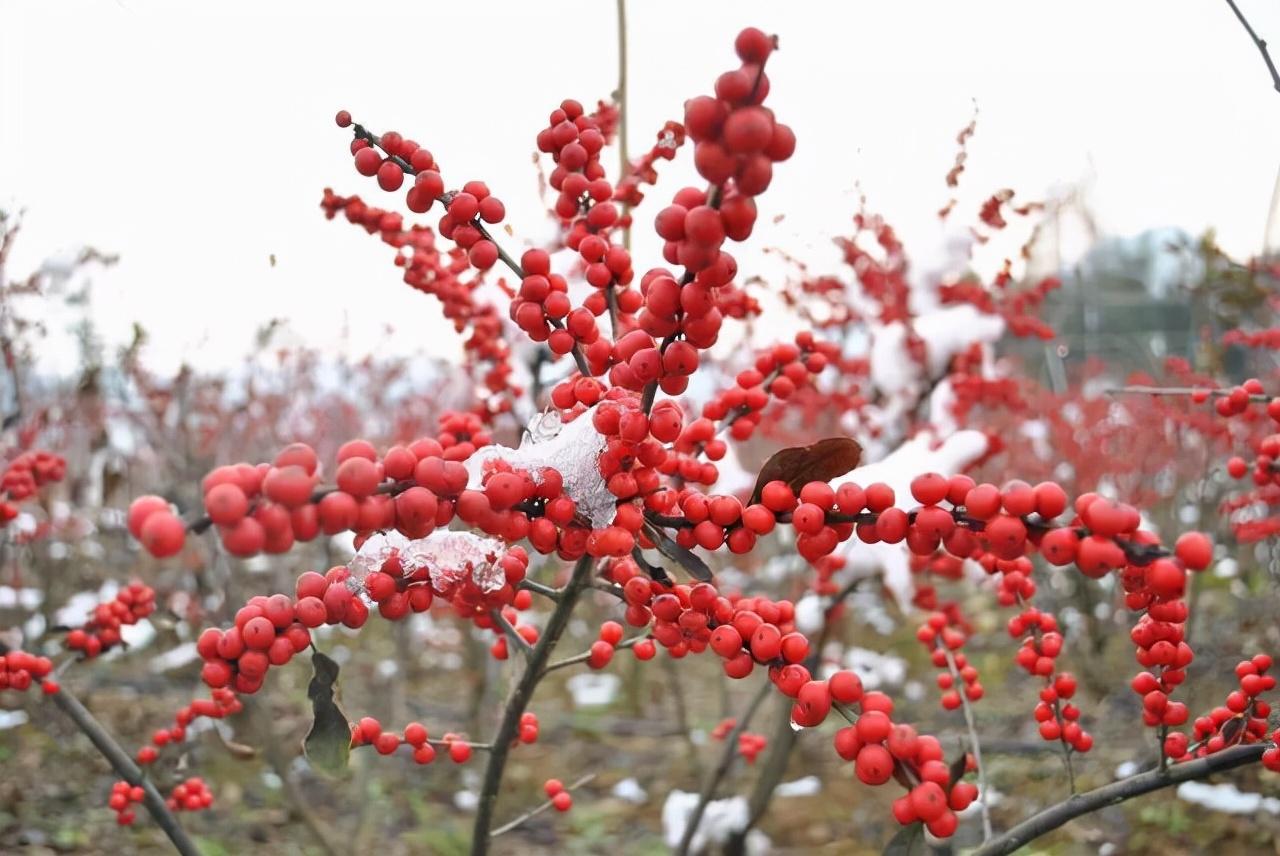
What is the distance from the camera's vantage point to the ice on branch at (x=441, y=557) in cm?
94

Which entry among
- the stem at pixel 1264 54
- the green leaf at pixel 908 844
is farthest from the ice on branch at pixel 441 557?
the stem at pixel 1264 54

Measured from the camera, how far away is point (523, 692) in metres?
1.24

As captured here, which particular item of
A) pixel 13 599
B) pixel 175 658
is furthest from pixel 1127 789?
pixel 13 599

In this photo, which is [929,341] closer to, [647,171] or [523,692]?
[647,171]

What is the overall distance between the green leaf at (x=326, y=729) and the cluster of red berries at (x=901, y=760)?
552mm

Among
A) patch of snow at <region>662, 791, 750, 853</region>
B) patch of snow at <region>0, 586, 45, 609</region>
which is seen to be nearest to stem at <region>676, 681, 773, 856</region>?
patch of snow at <region>662, 791, 750, 853</region>

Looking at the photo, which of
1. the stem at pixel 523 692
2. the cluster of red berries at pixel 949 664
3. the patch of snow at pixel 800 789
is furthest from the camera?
the patch of snow at pixel 800 789

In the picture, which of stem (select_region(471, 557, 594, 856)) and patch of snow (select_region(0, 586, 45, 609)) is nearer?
stem (select_region(471, 557, 594, 856))

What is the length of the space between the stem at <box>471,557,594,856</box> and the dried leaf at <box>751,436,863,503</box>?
10.7 inches

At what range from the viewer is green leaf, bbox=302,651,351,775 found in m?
0.95

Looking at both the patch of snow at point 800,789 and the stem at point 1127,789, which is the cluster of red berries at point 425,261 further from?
the patch of snow at point 800,789

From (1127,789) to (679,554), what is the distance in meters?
0.76

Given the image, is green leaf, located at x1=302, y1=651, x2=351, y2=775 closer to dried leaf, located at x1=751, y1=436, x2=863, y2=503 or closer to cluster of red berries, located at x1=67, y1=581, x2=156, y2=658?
dried leaf, located at x1=751, y1=436, x2=863, y2=503

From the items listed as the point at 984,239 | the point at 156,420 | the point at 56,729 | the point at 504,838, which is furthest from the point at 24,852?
the point at 984,239
